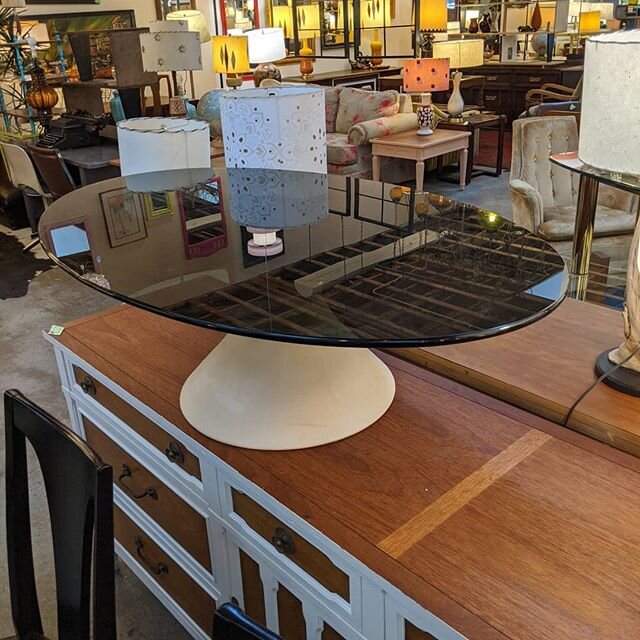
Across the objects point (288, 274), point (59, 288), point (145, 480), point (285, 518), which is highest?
point (288, 274)

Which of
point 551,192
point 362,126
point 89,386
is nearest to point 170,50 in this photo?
point 362,126

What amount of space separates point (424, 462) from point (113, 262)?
2.60 ft

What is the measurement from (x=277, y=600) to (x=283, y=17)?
305 inches

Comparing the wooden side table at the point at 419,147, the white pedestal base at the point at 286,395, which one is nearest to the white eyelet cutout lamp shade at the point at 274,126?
the white pedestal base at the point at 286,395

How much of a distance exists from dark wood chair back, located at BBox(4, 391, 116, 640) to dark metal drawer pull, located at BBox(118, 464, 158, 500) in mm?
364

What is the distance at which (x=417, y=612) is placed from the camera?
2.91 feet

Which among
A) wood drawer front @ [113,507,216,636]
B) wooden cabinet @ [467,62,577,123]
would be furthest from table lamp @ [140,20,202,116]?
wooden cabinet @ [467,62,577,123]

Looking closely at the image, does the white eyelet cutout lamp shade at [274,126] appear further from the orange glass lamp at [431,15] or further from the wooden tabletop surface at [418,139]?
the orange glass lamp at [431,15]

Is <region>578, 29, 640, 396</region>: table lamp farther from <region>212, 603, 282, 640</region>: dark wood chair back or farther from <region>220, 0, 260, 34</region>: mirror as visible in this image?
<region>220, 0, 260, 34</region>: mirror

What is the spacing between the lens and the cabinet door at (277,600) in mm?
1115

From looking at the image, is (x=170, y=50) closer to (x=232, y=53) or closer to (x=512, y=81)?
(x=232, y=53)

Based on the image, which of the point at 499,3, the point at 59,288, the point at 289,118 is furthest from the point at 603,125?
the point at 499,3

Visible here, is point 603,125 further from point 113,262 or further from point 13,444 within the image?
point 13,444

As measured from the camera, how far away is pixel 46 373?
308 centimetres
